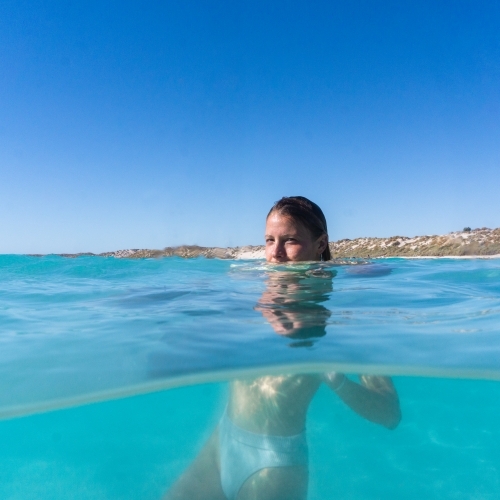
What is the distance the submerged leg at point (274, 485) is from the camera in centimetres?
295

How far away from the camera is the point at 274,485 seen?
2.96m

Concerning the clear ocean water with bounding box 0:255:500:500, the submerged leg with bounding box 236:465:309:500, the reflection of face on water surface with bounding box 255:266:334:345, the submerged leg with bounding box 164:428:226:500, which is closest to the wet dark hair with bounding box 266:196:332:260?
the reflection of face on water surface with bounding box 255:266:334:345

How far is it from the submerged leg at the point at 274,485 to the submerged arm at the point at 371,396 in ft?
3.01

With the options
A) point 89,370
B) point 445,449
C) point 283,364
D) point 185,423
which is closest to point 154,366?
point 89,370

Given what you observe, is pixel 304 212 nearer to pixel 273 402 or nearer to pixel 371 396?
pixel 371 396

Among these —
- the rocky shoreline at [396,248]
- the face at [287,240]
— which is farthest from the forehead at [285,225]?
the rocky shoreline at [396,248]

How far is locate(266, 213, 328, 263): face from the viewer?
5.26 meters

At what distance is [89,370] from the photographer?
3.57 m

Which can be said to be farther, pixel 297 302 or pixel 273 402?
pixel 297 302

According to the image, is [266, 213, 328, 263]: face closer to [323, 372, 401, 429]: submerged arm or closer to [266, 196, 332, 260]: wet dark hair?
[266, 196, 332, 260]: wet dark hair

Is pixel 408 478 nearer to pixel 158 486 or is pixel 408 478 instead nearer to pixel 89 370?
pixel 158 486

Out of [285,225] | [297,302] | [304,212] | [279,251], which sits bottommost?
[297,302]

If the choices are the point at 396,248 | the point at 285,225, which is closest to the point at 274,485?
the point at 285,225

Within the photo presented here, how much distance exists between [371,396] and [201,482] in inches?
63.0
